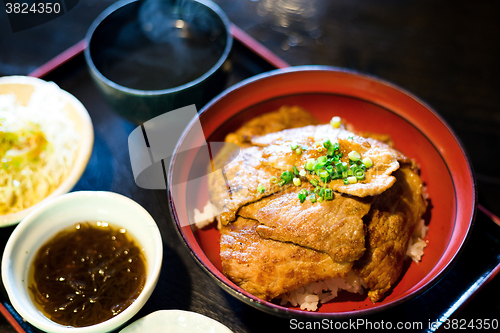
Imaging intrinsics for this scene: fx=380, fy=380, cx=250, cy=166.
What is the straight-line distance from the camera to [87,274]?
194cm

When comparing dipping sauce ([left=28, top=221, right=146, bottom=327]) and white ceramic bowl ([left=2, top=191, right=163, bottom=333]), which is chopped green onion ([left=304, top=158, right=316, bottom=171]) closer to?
white ceramic bowl ([left=2, top=191, right=163, bottom=333])

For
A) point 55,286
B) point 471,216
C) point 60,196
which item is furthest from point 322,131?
point 55,286

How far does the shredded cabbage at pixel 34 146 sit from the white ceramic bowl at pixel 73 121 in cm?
3

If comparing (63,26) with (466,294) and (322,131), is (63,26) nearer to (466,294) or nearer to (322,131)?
(322,131)

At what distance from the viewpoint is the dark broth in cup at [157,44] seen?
2.39m

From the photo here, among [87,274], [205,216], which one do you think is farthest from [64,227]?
[205,216]

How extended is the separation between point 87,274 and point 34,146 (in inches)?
33.2

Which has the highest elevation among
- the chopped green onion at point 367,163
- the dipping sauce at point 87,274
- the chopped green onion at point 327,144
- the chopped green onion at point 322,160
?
the chopped green onion at point 367,163

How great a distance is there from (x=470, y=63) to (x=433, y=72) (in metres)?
0.39

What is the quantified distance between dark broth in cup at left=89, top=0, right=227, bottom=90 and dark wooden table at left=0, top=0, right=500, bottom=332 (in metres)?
0.36

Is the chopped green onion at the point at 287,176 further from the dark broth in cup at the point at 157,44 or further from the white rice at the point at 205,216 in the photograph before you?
the dark broth in cup at the point at 157,44

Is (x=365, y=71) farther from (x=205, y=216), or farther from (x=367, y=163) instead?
(x=205, y=216)

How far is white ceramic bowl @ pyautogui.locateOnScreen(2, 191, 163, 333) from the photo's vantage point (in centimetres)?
168

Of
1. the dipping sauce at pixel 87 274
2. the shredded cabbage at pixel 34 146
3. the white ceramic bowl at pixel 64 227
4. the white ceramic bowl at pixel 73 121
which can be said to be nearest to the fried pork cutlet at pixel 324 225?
the white ceramic bowl at pixel 64 227
